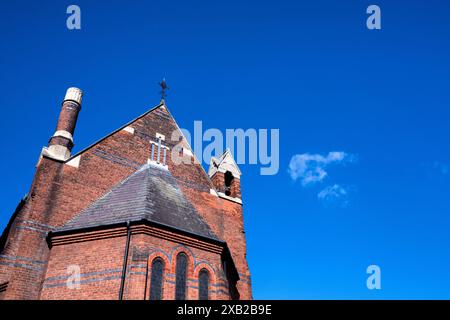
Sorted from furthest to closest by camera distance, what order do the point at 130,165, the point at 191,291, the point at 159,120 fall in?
the point at 159,120 < the point at 130,165 < the point at 191,291

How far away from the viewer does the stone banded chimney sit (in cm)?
1678

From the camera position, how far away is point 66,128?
18344mm

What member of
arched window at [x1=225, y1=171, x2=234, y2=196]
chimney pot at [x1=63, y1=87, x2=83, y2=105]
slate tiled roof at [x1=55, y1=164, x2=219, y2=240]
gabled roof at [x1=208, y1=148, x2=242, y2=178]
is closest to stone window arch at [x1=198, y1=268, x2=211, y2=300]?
slate tiled roof at [x1=55, y1=164, x2=219, y2=240]

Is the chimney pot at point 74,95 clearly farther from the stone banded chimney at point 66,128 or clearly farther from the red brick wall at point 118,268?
the red brick wall at point 118,268

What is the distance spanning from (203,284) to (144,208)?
335cm

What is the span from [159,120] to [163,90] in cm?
250

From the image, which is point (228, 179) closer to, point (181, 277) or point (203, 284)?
point (203, 284)

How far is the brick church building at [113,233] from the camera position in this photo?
42.7 ft

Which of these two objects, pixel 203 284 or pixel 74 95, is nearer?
pixel 203 284

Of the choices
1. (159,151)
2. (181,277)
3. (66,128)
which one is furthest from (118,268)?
(66,128)

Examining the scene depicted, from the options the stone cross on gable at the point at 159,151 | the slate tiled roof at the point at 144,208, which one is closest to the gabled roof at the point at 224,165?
the stone cross on gable at the point at 159,151
